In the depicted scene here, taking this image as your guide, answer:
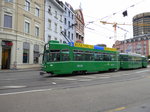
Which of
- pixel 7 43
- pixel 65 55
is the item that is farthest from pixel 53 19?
pixel 65 55

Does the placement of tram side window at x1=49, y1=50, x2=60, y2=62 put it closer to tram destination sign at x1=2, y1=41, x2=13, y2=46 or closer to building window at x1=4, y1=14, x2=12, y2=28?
tram destination sign at x1=2, y1=41, x2=13, y2=46

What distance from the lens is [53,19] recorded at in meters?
28.7

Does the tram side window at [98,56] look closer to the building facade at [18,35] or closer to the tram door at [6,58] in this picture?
the building facade at [18,35]

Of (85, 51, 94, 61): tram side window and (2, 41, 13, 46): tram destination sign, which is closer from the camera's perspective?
(85, 51, 94, 61): tram side window

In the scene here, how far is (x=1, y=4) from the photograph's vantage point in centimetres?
1823

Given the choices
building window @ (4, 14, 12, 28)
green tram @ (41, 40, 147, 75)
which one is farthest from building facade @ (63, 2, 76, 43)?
green tram @ (41, 40, 147, 75)

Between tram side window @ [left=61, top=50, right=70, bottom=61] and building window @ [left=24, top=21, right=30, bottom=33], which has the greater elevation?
building window @ [left=24, top=21, right=30, bottom=33]

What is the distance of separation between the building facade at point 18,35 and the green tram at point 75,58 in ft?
29.6

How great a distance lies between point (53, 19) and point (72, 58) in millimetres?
18960

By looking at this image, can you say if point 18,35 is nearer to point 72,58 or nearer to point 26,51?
point 26,51

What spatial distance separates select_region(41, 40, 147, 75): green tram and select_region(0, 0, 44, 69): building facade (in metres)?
9.04

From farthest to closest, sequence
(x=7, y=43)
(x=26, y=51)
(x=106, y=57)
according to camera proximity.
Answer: (x=26, y=51) → (x=7, y=43) → (x=106, y=57)

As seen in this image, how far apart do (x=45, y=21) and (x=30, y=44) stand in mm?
6557

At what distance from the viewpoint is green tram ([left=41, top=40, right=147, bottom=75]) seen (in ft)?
37.3
